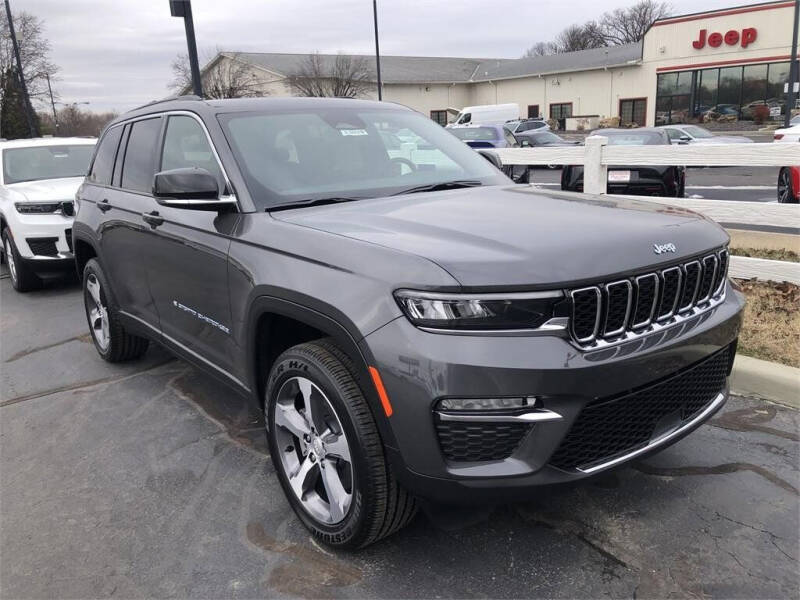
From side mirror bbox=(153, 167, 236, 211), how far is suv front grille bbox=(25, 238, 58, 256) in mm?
5576

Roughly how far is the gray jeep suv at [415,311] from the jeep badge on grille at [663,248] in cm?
1

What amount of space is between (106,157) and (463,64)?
61.8 m

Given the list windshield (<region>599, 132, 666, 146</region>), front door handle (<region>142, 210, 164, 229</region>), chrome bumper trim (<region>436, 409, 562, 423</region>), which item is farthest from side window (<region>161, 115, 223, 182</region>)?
windshield (<region>599, 132, 666, 146</region>)

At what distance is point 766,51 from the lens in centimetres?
3884

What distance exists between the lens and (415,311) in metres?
2.23

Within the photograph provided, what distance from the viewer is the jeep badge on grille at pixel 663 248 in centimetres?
248

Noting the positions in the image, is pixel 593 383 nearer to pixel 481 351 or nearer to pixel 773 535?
pixel 481 351

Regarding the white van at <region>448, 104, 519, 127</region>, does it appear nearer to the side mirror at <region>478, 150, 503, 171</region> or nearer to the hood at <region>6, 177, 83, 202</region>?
the hood at <region>6, 177, 83, 202</region>

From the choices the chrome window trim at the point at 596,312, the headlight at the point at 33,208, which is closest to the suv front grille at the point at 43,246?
the headlight at the point at 33,208

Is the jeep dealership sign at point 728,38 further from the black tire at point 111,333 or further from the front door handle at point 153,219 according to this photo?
the front door handle at point 153,219

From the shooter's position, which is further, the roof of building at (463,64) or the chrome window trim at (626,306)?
the roof of building at (463,64)

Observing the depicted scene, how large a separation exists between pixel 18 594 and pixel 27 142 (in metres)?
8.38

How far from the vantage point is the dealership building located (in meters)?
39.0

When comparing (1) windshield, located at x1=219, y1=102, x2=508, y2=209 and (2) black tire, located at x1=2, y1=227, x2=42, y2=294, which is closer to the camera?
(1) windshield, located at x1=219, y1=102, x2=508, y2=209
